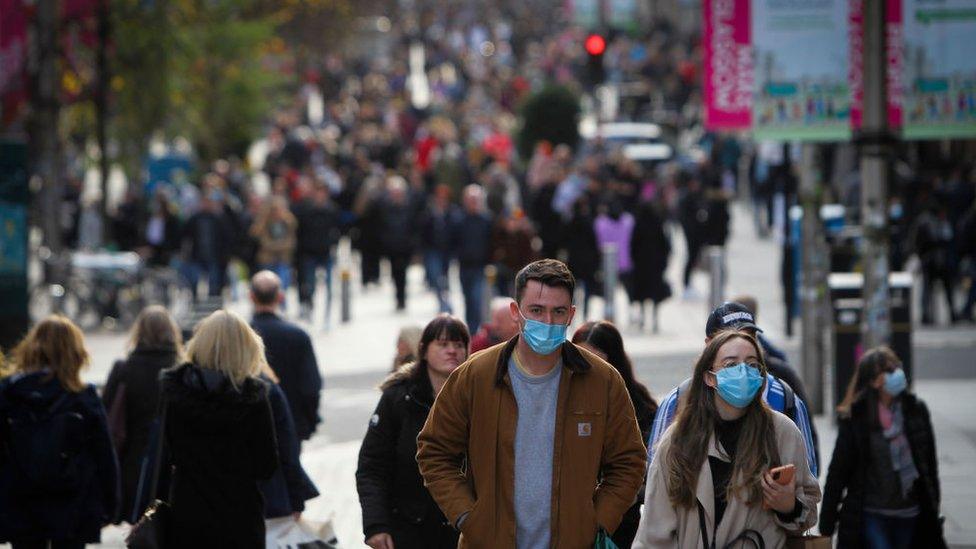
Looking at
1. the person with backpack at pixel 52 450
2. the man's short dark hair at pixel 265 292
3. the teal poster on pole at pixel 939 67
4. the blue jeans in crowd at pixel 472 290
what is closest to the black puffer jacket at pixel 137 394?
the man's short dark hair at pixel 265 292

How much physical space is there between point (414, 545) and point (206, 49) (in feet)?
102

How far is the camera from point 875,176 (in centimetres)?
1337

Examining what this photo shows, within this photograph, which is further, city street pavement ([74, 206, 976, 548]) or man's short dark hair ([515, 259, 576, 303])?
city street pavement ([74, 206, 976, 548])

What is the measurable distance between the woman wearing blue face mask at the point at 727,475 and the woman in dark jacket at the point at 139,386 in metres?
4.80

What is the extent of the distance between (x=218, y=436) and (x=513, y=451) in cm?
254

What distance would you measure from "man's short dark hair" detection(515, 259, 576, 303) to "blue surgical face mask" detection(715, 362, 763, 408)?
0.54m

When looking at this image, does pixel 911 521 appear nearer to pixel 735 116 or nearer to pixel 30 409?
pixel 30 409

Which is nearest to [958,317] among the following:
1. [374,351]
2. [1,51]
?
[374,351]

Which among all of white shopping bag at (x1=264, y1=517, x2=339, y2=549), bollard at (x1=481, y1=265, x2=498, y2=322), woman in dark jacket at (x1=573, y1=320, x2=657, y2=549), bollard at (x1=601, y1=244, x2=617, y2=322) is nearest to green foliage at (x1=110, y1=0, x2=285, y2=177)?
bollard at (x1=481, y1=265, x2=498, y2=322)

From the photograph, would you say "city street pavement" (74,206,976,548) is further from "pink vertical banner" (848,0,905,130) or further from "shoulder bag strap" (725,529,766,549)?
"shoulder bag strap" (725,529,766,549)

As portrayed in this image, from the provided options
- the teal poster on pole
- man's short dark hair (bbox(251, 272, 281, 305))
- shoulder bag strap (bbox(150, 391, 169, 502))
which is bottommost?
shoulder bag strap (bbox(150, 391, 169, 502))

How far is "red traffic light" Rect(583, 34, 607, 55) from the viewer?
99.8ft

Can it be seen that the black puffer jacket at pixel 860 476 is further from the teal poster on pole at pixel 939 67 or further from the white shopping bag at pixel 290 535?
the teal poster on pole at pixel 939 67

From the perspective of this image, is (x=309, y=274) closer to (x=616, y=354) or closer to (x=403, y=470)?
(x=616, y=354)
